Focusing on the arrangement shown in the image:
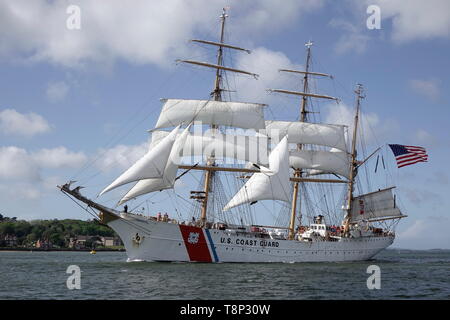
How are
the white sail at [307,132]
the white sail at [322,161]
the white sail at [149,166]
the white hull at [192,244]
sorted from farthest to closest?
1. the white sail at [322,161]
2. the white sail at [307,132]
3. the white hull at [192,244]
4. the white sail at [149,166]

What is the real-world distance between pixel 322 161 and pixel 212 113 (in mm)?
18850

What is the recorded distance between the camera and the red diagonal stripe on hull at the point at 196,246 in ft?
157

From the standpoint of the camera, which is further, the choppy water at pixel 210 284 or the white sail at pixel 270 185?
the white sail at pixel 270 185

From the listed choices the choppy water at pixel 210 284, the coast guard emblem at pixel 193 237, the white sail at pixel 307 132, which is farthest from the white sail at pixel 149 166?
the white sail at pixel 307 132

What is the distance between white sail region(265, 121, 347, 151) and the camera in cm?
6794

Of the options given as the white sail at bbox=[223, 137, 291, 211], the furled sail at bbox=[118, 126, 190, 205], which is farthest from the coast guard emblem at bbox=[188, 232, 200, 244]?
the white sail at bbox=[223, 137, 291, 211]

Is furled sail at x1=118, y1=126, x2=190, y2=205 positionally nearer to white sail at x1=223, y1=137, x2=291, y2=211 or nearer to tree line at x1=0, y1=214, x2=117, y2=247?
white sail at x1=223, y1=137, x2=291, y2=211

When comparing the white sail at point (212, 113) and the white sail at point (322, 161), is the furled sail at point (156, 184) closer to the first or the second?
the white sail at point (212, 113)

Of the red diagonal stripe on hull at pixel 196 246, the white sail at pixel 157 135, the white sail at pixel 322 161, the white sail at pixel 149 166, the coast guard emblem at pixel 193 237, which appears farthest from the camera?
the white sail at pixel 322 161

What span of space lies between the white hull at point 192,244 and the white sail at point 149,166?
458 centimetres

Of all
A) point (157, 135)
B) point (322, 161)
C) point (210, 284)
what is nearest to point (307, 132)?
point (322, 161)

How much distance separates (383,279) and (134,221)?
71.0 ft

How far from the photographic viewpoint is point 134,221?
4719cm
